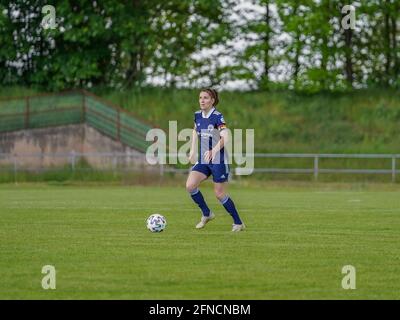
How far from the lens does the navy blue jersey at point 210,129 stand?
1728cm

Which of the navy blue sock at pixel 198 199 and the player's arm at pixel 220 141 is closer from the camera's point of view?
the player's arm at pixel 220 141

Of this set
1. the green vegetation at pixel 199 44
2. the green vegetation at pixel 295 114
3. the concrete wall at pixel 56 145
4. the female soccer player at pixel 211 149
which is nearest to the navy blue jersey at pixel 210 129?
the female soccer player at pixel 211 149

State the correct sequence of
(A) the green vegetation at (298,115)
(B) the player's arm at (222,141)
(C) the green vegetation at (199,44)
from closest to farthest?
(B) the player's arm at (222,141)
(A) the green vegetation at (298,115)
(C) the green vegetation at (199,44)

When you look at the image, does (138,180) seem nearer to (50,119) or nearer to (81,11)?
(50,119)

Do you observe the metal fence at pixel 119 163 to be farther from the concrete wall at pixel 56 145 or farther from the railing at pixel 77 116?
the railing at pixel 77 116

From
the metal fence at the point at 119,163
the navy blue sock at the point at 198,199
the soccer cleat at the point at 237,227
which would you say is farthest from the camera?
the metal fence at the point at 119,163

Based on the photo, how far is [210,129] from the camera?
Answer: 56.8ft

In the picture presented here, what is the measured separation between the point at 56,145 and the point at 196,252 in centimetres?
3062

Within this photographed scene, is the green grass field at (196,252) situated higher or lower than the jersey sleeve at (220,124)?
lower

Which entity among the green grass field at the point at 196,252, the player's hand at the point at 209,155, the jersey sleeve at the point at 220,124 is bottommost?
the green grass field at the point at 196,252

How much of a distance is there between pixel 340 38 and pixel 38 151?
17.8m

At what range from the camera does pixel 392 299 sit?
34.9 ft
